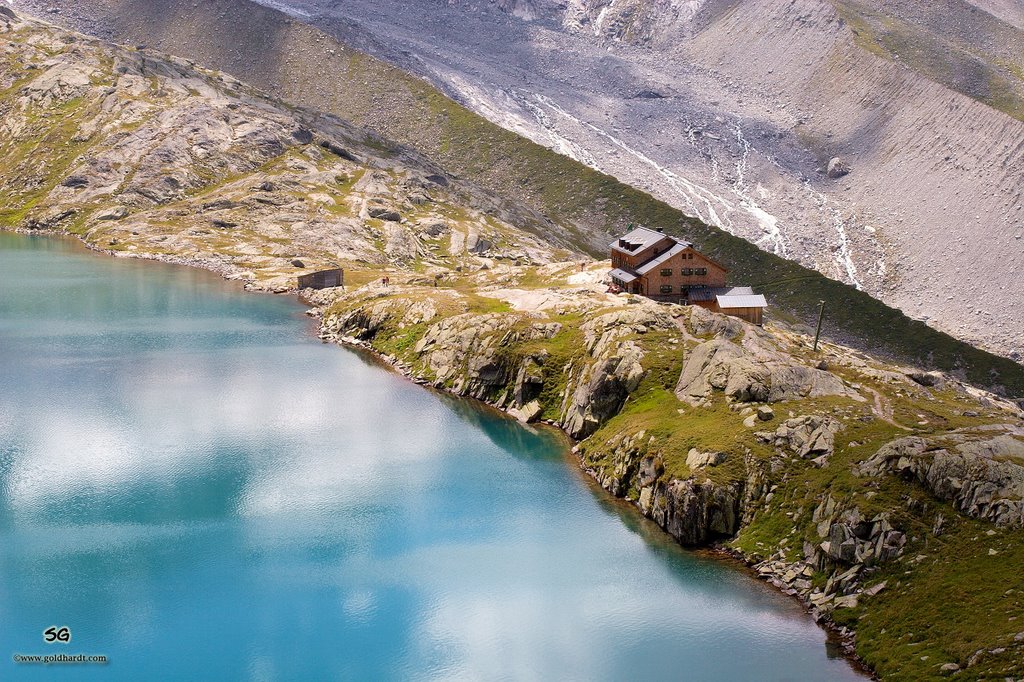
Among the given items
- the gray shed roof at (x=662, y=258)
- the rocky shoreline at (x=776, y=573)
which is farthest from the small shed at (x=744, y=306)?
the rocky shoreline at (x=776, y=573)

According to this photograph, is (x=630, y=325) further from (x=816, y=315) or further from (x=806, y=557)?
(x=816, y=315)

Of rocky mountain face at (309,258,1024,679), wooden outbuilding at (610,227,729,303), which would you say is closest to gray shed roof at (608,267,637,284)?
wooden outbuilding at (610,227,729,303)

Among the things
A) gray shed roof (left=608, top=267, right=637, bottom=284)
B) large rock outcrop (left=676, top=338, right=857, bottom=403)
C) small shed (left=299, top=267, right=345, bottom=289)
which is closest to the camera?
large rock outcrop (left=676, top=338, right=857, bottom=403)

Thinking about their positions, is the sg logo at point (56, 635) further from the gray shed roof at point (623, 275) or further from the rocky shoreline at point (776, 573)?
the gray shed roof at point (623, 275)

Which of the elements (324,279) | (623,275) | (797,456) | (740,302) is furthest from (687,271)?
(324,279)

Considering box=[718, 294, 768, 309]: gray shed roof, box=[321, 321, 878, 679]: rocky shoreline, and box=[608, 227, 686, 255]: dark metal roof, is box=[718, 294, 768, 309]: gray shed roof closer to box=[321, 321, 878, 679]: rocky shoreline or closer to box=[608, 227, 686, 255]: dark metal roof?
box=[608, 227, 686, 255]: dark metal roof

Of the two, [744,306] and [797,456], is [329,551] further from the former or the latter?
[744,306]
